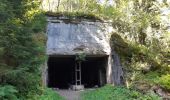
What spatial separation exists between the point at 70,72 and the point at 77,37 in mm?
7856

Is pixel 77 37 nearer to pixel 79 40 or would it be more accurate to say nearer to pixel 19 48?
pixel 79 40

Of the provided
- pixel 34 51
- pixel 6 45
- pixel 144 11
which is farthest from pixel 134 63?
pixel 6 45

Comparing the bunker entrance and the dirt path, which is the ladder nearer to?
the bunker entrance

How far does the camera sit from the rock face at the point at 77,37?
19.1 m

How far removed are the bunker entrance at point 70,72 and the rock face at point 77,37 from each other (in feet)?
7.51

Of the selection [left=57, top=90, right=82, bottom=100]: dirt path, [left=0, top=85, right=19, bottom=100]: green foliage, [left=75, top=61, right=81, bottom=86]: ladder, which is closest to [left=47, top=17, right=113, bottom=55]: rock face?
[left=75, top=61, right=81, bottom=86]: ladder

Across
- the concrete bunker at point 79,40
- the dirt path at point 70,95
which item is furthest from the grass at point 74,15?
the dirt path at point 70,95

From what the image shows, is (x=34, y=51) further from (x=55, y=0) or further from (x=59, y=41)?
(x=55, y=0)

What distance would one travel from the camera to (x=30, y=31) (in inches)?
466

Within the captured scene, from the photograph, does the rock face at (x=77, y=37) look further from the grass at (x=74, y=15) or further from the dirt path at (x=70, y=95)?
the dirt path at (x=70, y=95)

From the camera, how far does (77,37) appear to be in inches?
776

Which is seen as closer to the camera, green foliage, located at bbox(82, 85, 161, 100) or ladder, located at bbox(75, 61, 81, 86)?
green foliage, located at bbox(82, 85, 161, 100)

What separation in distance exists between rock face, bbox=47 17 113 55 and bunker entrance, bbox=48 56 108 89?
229 centimetres

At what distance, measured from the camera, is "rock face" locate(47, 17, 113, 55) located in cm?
1909
